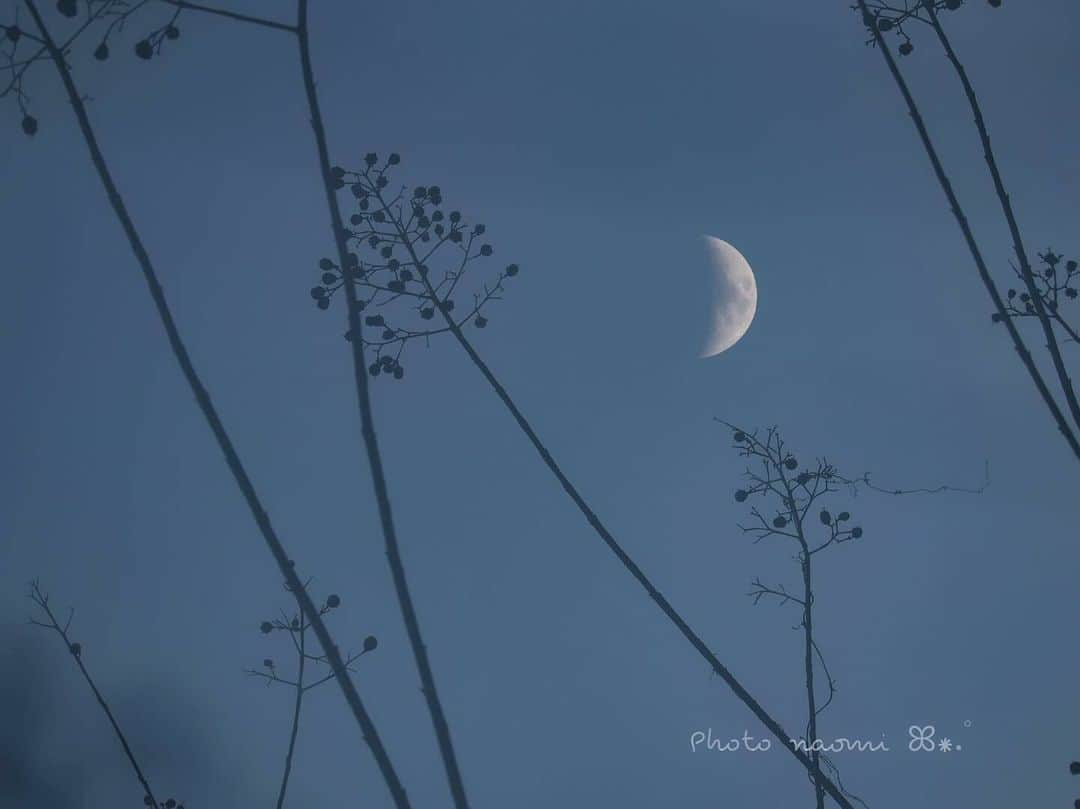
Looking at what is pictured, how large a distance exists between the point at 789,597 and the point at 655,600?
3798 mm

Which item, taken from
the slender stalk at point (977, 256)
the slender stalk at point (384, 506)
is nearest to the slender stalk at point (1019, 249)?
the slender stalk at point (977, 256)

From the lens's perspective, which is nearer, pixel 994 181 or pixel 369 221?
pixel 994 181

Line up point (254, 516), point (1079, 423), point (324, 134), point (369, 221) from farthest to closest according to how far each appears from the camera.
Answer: point (369, 221)
point (1079, 423)
point (324, 134)
point (254, 516)

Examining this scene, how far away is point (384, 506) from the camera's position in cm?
197

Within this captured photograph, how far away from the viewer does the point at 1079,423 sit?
2.94 meters

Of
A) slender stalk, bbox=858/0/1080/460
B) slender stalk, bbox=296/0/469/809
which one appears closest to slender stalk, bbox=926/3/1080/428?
slender stalk, bbox=858/0/1080/460

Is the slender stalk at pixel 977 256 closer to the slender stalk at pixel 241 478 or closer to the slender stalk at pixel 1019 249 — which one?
the slender stalk at pixel 1019 249

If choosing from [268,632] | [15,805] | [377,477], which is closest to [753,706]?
[377,477]

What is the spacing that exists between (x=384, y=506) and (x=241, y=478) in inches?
11.9

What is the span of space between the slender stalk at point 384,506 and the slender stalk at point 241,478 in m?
0.12

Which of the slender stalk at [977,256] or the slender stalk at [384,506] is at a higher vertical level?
the slender stalk at [977,256]

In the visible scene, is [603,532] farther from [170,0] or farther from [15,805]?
[15,805]

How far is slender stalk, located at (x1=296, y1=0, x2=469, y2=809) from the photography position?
1.94 meters

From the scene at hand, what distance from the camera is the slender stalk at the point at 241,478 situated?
188cm
